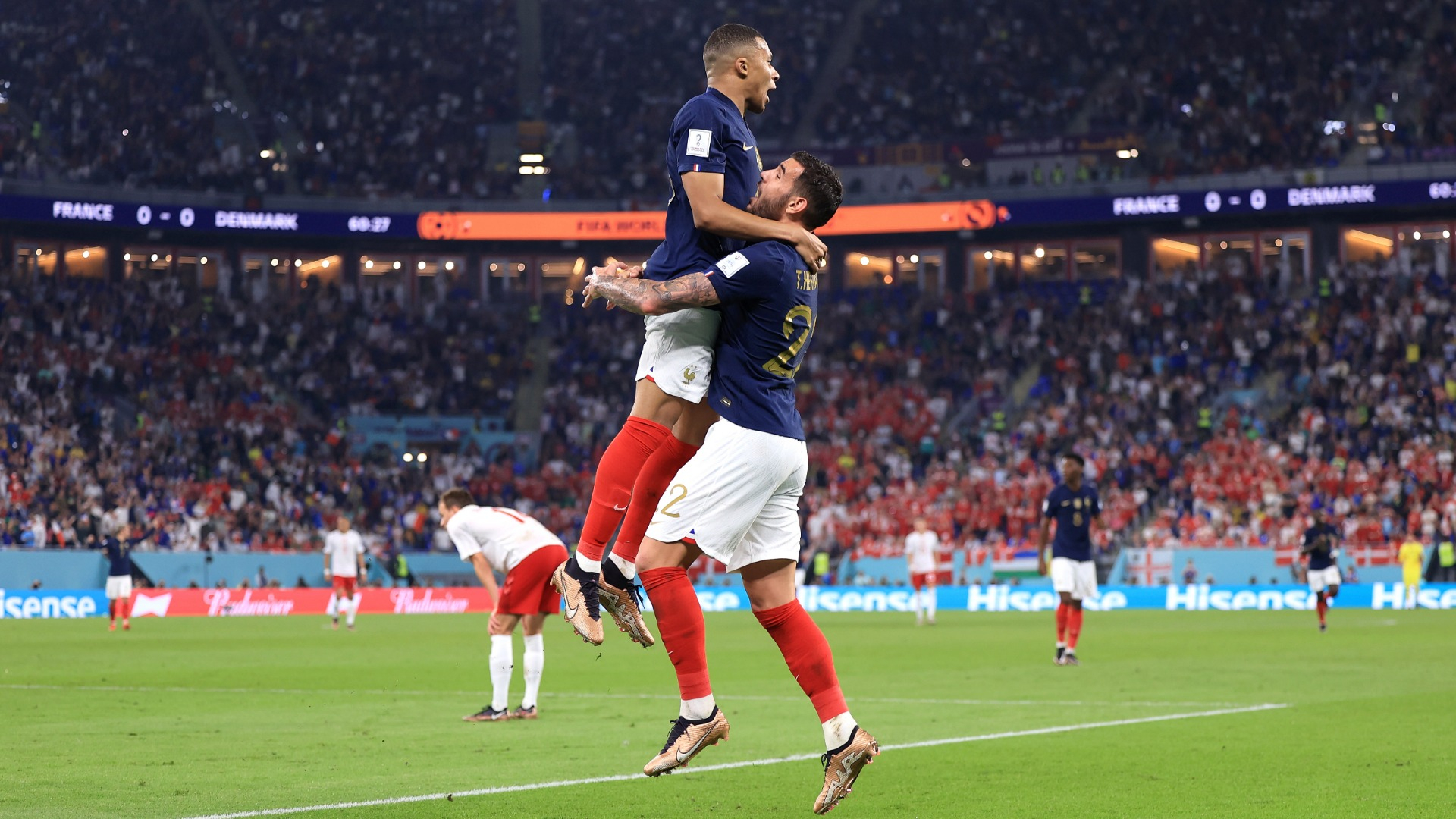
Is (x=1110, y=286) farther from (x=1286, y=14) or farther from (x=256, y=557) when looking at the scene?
(x=256, y=557)

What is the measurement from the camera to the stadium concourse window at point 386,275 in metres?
57.8

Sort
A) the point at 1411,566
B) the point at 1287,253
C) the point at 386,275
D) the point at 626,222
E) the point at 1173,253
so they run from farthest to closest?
the point at 386,275
the point at 1173,253
the point at 626,222
the point at 1287,253
the point at 1411,566

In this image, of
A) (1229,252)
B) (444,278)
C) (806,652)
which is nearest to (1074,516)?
(806,652)

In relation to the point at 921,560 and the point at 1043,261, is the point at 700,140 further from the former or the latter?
the point at 1043,261

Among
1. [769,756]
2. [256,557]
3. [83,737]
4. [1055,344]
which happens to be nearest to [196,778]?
[83,737]

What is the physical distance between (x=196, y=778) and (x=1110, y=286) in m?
47.5

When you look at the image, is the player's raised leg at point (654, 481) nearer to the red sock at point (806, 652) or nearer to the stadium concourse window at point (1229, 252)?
the red sock at point (806, 652)

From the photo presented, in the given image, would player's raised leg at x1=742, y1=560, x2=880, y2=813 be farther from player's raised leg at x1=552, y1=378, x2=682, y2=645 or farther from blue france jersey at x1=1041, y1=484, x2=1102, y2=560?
blue france jersey at x1=1041, y1=484, x2=1102, y2=560

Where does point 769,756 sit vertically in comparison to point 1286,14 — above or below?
below

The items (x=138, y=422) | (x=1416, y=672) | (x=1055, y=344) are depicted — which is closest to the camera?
(x=1416, y=672)

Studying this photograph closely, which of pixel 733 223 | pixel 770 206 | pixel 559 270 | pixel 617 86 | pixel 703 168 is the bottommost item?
pixel 733 223

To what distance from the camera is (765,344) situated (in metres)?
7.14

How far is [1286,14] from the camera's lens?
5462cm

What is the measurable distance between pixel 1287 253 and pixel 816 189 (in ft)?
165
